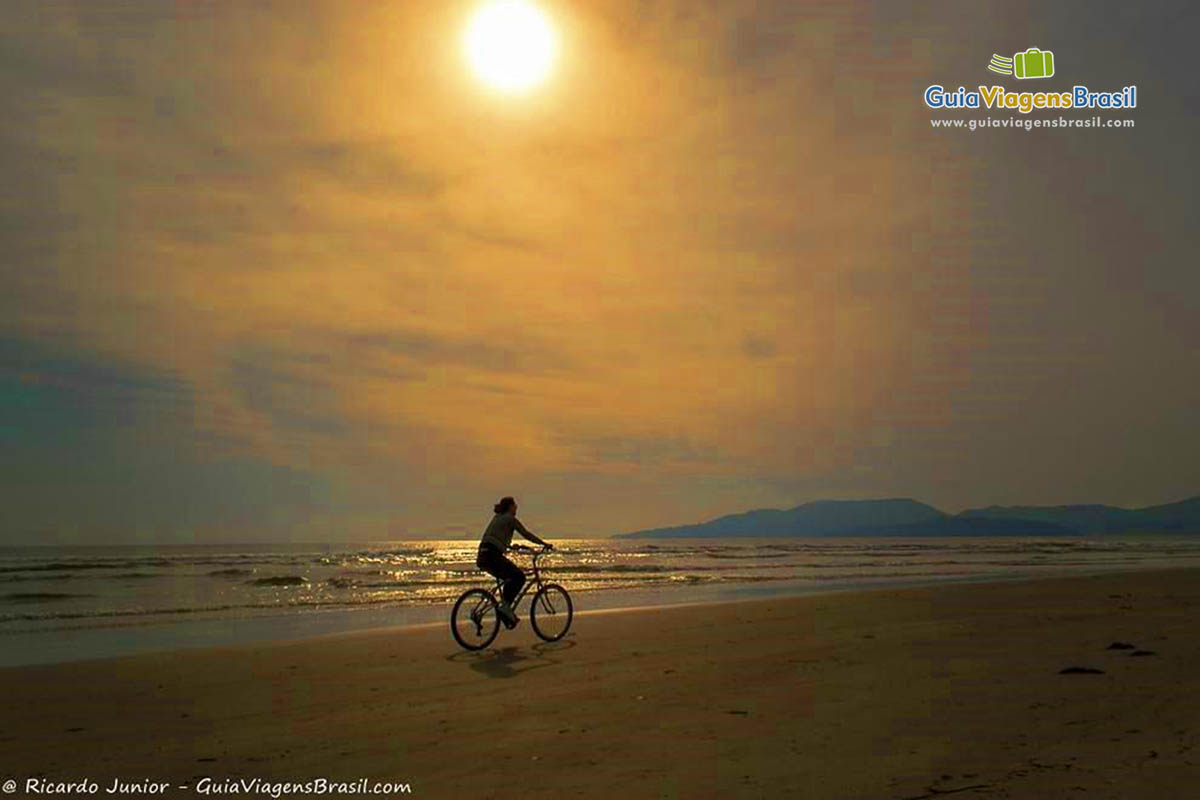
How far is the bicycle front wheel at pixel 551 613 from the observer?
13.0 metres

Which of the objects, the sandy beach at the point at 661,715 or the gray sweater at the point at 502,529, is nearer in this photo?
the sandy beach at the point at 661,715

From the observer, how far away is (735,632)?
1295 cm

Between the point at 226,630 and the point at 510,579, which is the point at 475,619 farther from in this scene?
the point at 226,630

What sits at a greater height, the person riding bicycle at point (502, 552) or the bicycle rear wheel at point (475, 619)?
the person riding bicycle at point (502, 552)

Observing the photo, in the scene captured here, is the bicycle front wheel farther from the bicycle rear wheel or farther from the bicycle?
the bicycle rear wheel

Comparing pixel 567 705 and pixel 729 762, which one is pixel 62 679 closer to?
pixel 567 705

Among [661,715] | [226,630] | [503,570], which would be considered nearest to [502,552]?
[503,570]

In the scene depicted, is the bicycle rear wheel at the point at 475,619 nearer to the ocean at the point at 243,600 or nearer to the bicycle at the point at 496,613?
the bicycle at the point at 496,613

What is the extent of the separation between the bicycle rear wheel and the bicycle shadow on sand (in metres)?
0.27

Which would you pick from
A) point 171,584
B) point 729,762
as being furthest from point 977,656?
point 171,584

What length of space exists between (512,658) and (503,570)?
5.08 ft

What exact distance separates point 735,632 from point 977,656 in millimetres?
4104

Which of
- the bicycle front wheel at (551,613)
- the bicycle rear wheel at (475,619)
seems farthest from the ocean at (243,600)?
the bicycle front wheel at (551,613)

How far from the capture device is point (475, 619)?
1220 centimetres
